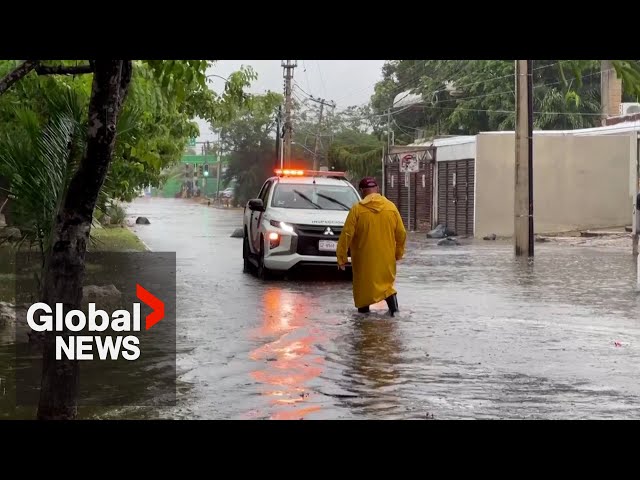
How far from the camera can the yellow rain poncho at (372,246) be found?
13281 millimetres

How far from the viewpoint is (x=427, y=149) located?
39.8 meters

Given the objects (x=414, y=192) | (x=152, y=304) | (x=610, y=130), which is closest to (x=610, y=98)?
(x=414, y=192)

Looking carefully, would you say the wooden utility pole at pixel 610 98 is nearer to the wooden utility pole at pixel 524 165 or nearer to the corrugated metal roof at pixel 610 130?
the corrugated metal roof at pixel 610 130

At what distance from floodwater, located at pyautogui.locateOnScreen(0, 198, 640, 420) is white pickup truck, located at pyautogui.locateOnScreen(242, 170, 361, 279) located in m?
0.43

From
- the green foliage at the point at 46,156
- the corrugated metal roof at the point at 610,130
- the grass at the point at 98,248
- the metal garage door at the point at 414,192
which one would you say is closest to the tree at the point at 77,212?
the green foliage at the point at 46,156

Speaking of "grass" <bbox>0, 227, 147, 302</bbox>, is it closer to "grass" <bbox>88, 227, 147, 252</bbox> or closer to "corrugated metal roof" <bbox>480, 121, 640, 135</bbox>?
"grass" <bbox>88, 227, 147, 252</bbox>

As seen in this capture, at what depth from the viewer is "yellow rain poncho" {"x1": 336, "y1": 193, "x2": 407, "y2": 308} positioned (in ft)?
43.6

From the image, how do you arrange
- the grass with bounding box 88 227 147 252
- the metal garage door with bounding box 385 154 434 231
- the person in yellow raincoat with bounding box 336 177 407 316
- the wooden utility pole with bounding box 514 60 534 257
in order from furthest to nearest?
the metal garage door with bounding box 385 154 434 231
the grass with bounding box 88 227 147 252
the wooden utility pole with bounding box 514 60 534 257
the person in yellow raincoat with bounding box 336 177 407 316

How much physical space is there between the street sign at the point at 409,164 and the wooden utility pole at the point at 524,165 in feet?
52.6

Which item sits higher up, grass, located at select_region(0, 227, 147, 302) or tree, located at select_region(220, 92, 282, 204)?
tree, located at select_region(220, 92, 282, 204)

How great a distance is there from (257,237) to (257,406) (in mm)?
11228

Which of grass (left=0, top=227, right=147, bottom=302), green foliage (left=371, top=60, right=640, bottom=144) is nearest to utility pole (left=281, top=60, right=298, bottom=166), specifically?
green foliage (left=371, top=60, right=640, bottom=144)
